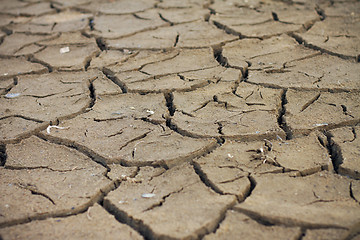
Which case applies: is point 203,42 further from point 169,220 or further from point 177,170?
point 169,220

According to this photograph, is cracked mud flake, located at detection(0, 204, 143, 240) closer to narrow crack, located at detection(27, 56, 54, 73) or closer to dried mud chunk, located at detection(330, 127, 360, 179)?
dried mud chunk, located at detection(330, 127, 360, 179)

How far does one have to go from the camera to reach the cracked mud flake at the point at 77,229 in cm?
188

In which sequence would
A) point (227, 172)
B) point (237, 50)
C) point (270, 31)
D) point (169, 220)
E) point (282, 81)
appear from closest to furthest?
point (169, 220)
point (227, 172)
point (282, 81)
point (237, 50)
point (270, 31)

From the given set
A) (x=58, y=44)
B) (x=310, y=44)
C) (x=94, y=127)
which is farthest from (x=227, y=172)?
(x=58, y=44)

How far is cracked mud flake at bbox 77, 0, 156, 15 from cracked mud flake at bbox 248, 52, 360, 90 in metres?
1.97

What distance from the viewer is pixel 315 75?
10.6 ft

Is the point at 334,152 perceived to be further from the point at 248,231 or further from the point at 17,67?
the point at 17,67

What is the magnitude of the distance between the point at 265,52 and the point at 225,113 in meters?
1.07

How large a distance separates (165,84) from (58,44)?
1370mm

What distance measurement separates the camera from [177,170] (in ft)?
7.46

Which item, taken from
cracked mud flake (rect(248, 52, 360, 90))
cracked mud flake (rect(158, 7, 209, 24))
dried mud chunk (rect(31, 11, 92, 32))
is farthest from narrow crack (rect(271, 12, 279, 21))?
dried mud chunk (rect(31, 11, 92, 32))

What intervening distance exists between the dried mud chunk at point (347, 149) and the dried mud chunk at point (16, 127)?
1754 mm

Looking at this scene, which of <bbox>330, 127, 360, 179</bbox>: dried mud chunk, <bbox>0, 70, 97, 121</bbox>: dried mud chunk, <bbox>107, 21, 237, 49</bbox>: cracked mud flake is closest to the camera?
<bbox>330, 127, 360, 179</bbox>: dried mud chunk

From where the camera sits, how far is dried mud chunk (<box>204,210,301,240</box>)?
5.92ft
